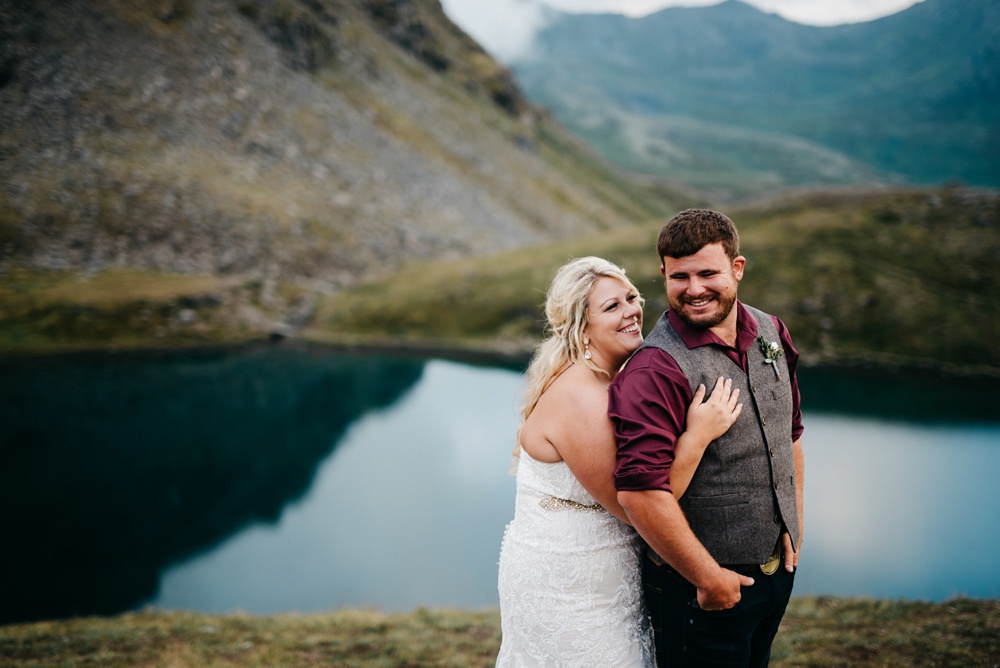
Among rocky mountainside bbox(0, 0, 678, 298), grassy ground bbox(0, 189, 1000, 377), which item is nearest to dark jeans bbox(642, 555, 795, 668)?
grassy ground bbox(0, 189, 1000, 377)

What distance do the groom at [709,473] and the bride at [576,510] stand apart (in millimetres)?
209

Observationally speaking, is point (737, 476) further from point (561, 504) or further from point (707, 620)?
point (561, 504)

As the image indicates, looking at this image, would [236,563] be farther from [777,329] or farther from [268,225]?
[268,225]

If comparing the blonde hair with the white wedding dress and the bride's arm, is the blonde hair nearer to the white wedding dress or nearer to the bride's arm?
the white wedding dress

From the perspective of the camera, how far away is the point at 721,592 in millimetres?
3570

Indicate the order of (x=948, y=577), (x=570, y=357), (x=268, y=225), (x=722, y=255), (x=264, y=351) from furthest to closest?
(x=268, y=225)
(x=264, y=351)
(x=948, y=577)
(x=570, y=357)
(x=722, y=255)

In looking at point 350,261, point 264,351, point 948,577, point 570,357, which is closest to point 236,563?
point 570,357

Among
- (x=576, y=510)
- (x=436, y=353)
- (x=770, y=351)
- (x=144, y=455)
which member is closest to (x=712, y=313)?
(x=770, y=351)

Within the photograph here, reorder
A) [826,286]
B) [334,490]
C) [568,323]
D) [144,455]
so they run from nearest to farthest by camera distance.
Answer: [568,323] → [334,490] → [144,455] → [826,286]

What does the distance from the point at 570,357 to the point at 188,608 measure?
16.6 m

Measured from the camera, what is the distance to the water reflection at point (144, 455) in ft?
57.6

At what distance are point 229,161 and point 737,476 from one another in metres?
73.9

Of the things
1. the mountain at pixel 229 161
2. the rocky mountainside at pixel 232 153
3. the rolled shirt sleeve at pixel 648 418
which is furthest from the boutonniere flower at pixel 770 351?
the rocky mountainside at pixel 232 153

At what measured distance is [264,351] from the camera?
46781mm
